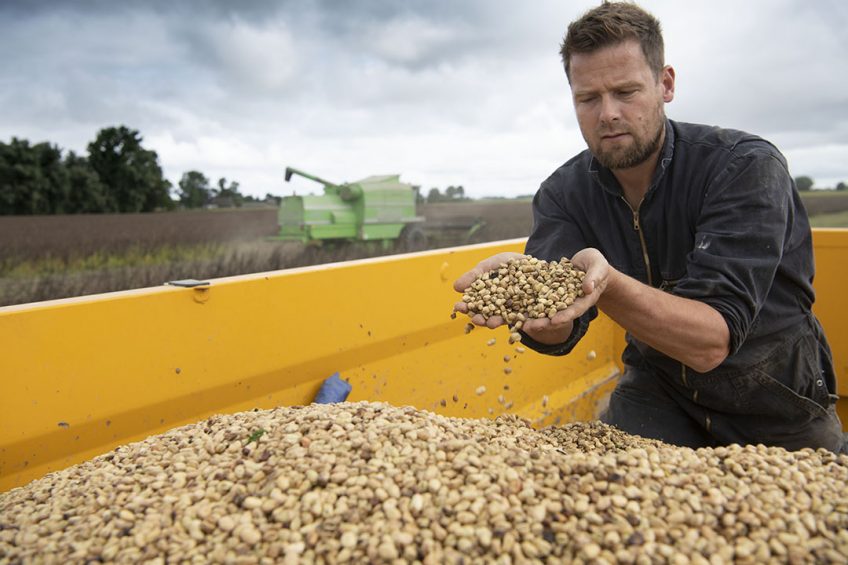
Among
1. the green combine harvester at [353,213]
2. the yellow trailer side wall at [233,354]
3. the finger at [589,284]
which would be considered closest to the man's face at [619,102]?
the finger at [589,284]

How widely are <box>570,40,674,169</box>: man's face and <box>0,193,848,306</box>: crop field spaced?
661cm

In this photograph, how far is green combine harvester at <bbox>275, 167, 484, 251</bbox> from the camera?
11875 mm

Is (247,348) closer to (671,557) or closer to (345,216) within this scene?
(671,557)

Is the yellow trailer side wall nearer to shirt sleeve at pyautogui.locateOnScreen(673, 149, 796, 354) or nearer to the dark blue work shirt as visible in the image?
the dark blue work shirt

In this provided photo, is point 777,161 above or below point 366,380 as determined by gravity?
above

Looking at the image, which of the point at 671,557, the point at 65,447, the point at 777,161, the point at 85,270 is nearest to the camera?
the point at 671,557

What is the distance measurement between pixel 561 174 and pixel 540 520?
1.74 meters

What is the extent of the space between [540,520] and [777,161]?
58.7 inches

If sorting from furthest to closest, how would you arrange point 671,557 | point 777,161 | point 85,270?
point 85,270 < point 777,161 < point 671,557

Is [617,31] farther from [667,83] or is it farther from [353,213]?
[353,213]

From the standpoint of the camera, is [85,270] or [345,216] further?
[345,216]

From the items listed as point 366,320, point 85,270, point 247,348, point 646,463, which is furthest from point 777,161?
point 85,270

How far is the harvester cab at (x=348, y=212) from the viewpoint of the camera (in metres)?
11.9

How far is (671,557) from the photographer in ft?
4.00
